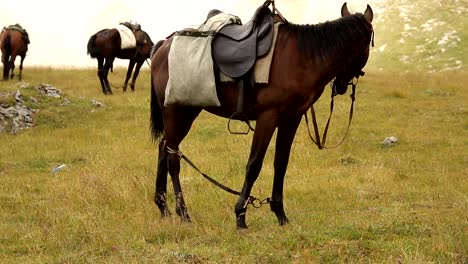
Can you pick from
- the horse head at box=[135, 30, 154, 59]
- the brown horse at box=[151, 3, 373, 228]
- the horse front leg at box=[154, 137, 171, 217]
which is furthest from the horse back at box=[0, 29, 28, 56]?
the brown horse at box=[151, 3, 373, 228]

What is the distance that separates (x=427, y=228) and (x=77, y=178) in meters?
5.77

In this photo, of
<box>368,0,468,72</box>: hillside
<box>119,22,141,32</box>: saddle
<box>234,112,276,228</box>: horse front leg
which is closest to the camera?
<box>234,112,276,228</box>: horse front leg

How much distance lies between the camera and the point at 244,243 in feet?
17.9

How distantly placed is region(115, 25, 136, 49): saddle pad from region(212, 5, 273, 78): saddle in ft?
48.2

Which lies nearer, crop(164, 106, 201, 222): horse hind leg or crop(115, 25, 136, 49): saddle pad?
crop(164, 106, 201, 222): horse hind leg

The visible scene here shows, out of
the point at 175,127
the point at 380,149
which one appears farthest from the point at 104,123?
the point at 175,127

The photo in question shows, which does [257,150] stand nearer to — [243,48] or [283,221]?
[283,221]

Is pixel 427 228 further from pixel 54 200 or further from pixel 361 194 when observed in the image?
pixel 54 200

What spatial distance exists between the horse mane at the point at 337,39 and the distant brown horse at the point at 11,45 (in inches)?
696

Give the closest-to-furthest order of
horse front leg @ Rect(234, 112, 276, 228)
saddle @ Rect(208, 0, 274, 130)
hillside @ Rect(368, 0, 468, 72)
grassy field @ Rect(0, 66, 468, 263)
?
grassy field @ Rect(0, 66, 468, 263), horse front leg @ Rect(234, 112, 276, 228), saddle @ Rect(208, 0, 274, 130), hillside @ Rect(368, 0, 468, 72)

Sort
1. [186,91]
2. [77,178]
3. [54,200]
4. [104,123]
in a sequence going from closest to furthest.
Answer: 1. [186,91]
2. [54,200]
3. [77,178]
4. [104,123]

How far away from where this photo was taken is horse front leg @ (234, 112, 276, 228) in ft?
18.9

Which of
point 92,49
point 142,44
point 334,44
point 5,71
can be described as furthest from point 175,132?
point 5,71

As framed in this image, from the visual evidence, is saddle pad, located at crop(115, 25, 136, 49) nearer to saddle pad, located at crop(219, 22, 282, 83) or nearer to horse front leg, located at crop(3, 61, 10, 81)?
horse front leg, located at crop(3, 61, 10, 81)
